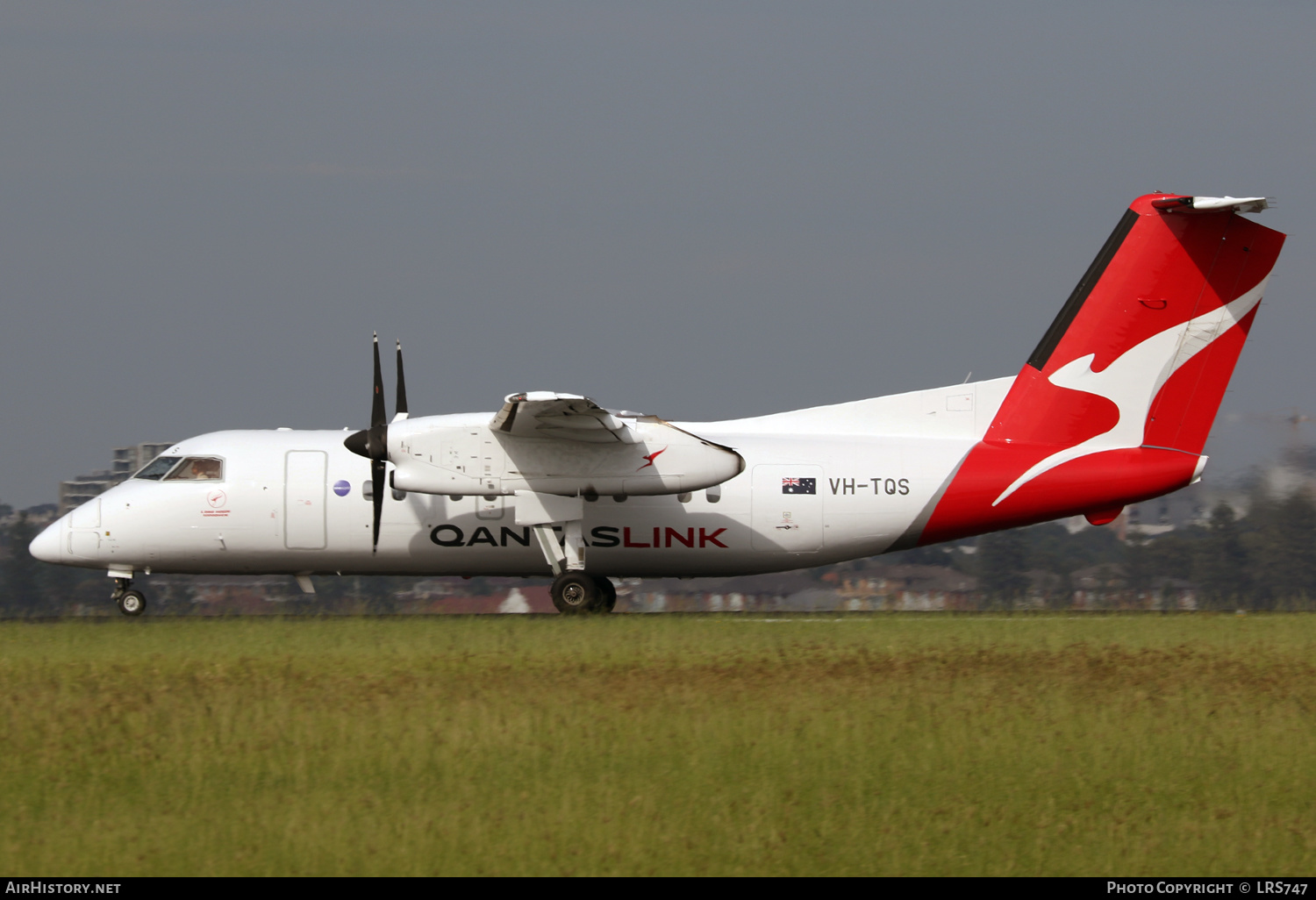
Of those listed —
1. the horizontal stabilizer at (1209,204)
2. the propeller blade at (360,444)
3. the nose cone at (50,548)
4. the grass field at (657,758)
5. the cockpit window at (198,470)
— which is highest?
the horizontal stabilizer at (1209,204)

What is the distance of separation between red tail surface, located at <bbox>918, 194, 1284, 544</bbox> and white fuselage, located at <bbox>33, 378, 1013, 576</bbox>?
0.72 m

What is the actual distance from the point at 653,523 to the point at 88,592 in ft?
51.8

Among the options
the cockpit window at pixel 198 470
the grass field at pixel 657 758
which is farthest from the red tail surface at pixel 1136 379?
the cockpit window at pixel 198 470

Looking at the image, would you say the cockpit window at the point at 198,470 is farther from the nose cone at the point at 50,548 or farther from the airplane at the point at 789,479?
the nose cone at the point at 50,548

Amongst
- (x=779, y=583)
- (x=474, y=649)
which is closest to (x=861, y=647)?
(x=474, y=649)

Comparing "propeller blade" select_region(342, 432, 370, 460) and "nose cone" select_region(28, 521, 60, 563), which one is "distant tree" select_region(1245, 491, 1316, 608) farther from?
"nose cone" select_region(28, 521, 60, 563)

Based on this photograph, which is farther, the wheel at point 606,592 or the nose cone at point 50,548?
the wheel at point 606,592

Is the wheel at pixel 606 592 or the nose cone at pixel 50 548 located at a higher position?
the nose cone at pixel 50 548

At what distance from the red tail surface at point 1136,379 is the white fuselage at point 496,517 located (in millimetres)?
718

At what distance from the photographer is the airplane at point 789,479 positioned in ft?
57.8

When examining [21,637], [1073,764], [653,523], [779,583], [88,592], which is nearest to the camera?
[1073,764]
